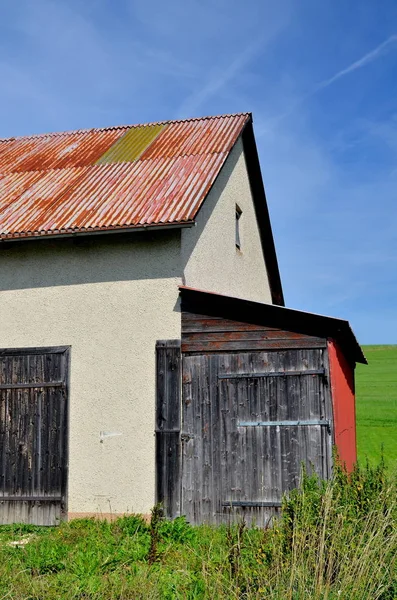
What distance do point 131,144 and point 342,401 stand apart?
680 cm

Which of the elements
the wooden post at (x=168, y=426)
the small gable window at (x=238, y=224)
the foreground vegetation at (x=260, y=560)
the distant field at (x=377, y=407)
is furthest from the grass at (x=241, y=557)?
the small gable window at (x=238, y=224)

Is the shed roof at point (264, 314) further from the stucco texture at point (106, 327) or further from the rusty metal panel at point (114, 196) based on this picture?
the rusty metal panel at point (114, 196)

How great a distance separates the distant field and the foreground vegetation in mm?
2208

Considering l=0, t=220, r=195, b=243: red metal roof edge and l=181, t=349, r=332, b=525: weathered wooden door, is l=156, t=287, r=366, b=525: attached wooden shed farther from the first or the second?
l=0, t=220, r=195, b=243: red metal roof edge

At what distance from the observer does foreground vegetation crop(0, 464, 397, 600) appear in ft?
15.3

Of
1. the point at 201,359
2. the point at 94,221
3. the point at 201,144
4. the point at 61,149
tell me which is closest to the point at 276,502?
the point at 201,359

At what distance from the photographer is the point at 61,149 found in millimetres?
13797

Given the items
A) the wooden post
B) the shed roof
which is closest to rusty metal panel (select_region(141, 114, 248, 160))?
the shed roof

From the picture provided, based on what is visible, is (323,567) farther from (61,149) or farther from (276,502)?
(61,149)

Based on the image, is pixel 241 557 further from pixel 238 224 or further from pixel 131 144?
pixel 131 144

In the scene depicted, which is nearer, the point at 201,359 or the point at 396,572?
the point at 396,572

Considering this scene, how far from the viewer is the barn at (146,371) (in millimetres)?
8781

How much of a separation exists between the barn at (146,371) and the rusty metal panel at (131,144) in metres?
1.74

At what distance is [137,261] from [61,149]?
5414 millimetres
